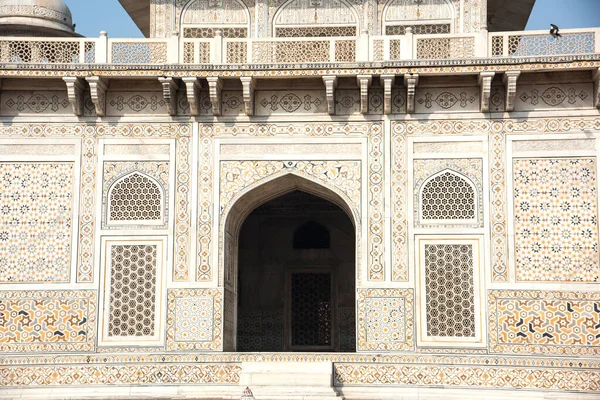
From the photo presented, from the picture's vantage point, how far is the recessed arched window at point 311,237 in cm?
1862

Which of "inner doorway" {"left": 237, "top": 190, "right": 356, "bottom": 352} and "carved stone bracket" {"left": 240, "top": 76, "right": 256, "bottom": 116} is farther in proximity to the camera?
"inner doorway" {"left": 237, "top": 190, "right": 356, "bottom": 352}

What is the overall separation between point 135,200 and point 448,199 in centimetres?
455

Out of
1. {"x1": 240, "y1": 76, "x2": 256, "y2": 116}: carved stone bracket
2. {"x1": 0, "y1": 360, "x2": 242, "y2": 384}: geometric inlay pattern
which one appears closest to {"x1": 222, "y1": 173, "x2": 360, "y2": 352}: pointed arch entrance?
{"x1": 240, "y1": 76, "x2": 256, "y2": 116}: carved stone bracket

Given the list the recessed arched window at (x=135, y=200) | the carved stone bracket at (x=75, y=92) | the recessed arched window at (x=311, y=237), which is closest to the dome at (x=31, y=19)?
the carved stone bracket at (x=75, y=92)

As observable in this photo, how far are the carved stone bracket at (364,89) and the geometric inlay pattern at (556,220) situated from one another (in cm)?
231

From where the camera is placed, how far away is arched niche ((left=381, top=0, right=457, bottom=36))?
1551 centimetres

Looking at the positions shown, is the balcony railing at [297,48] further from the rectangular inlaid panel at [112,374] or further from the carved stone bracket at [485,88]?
the rectangular inlaid panel at [112,374]

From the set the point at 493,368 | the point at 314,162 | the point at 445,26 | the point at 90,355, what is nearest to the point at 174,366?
the point at 90,355

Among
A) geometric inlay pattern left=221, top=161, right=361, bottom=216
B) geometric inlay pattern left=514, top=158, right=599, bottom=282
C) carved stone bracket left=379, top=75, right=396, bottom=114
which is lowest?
geometric inlay pattern left=514, top=158, right=599, bottom=282

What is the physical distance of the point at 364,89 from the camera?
1422 centimetres

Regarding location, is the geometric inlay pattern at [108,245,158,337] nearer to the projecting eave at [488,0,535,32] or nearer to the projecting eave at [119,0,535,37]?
the projecting eave at [119,0,535,37]

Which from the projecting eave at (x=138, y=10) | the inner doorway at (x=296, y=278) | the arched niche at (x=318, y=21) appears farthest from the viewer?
the inner doorway at (x=296, y=278)

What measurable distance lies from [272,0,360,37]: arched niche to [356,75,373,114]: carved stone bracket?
5.42 ft

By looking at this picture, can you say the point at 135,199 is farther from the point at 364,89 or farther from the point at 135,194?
the point at 364,89
